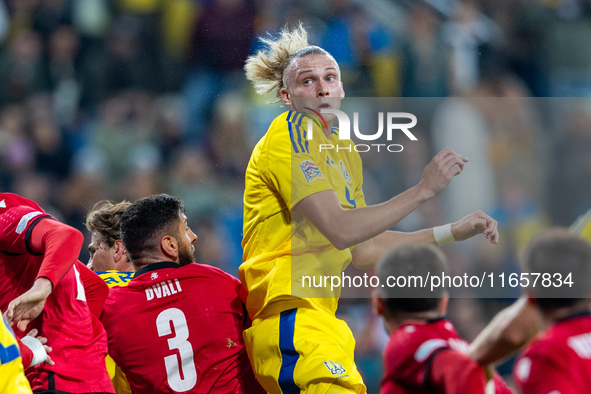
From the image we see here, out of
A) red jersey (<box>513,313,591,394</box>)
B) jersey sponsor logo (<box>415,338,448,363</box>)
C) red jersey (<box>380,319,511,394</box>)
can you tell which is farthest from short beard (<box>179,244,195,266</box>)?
red jersey (<box>513,313,591,394</box>)

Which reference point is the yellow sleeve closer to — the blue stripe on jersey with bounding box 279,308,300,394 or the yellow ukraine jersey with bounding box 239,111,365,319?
the yellow ukraine jersey with bounding box 239,111,365,319

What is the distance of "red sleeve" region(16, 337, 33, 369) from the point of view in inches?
113

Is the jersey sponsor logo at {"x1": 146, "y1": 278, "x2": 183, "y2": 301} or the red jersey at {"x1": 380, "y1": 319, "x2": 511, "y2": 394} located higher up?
the red jersey at {"x1": 380, "y1": 319, "x2": 511, "y2": 394}

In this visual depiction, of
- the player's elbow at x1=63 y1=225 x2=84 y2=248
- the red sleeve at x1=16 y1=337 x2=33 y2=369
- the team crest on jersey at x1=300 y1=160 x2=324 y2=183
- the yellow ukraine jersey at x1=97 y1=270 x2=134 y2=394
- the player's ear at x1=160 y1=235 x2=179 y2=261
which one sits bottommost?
the yellow ukraine jersey at x1=97 y1=270 x2=134 y2=394

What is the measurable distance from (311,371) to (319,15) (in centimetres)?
526

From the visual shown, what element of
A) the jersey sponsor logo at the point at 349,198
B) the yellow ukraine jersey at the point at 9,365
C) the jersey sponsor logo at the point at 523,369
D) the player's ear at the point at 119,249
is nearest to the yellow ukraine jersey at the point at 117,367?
the player's ear at the point at 119,249

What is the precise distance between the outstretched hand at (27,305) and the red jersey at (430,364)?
53.9 inches

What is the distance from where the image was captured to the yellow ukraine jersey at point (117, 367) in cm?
380

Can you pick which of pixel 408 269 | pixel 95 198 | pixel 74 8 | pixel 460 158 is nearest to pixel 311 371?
pixel 408 269

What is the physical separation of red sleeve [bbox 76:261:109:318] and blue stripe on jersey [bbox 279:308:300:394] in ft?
3.31

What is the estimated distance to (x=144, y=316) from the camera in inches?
137

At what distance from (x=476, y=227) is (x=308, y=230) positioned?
0.77 metres

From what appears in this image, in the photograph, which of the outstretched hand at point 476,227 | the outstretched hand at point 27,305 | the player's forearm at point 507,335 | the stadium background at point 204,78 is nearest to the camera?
the player's forearm at point 507,335

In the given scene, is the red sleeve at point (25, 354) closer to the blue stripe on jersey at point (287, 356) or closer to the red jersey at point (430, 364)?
the blue stripe on jersey at point (287, 356)
